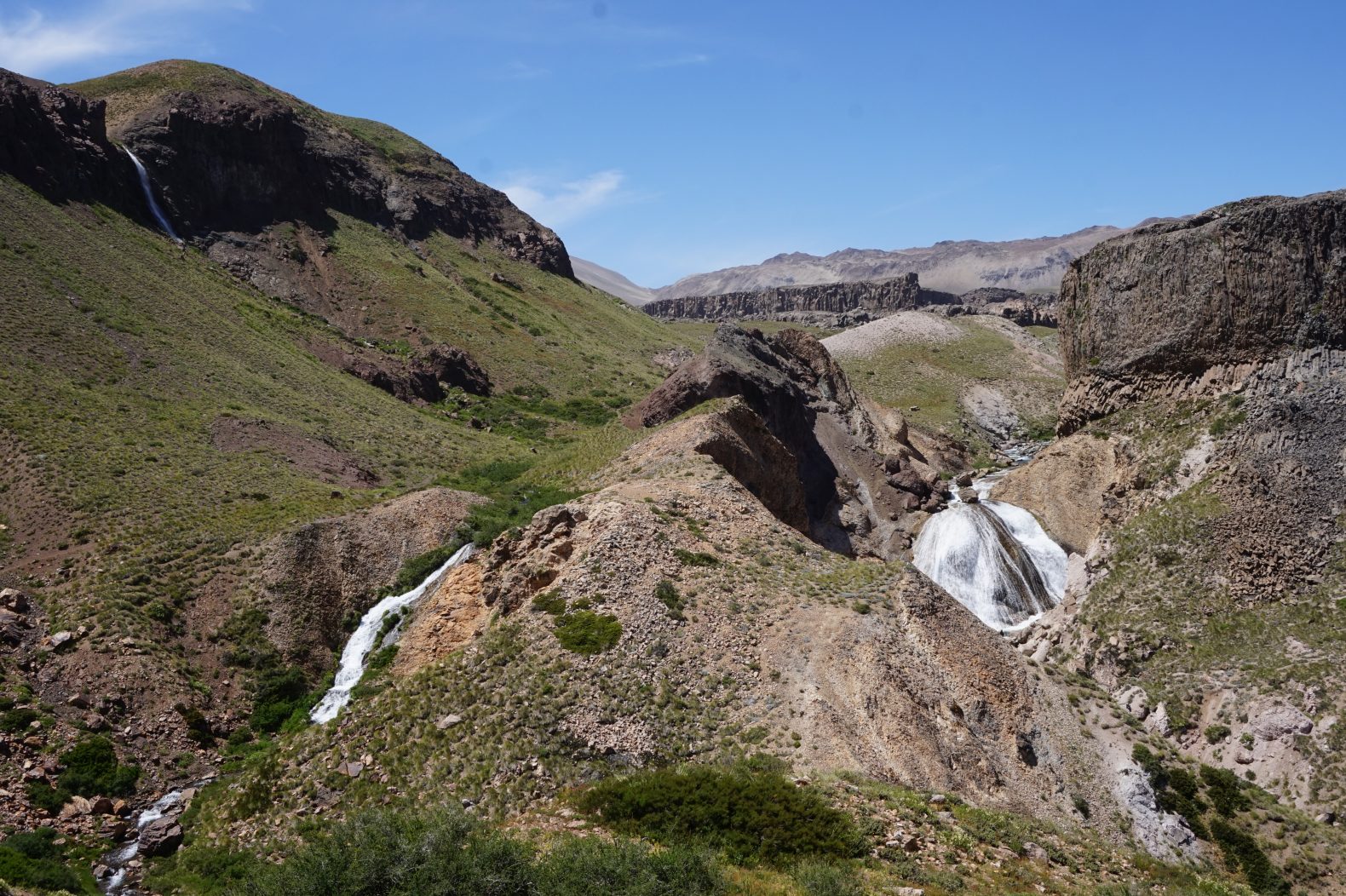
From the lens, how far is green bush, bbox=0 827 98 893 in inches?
871

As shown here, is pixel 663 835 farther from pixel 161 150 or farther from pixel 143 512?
pixel 161 150

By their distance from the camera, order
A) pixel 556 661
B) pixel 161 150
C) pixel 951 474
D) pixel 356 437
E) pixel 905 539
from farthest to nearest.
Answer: pixel 161 150
pixel 951 474
pixel 356 437
pixel 905 539
pixel 556 661

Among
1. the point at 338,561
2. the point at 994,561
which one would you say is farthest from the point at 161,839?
the point at 994,561

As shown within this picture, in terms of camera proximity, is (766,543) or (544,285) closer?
(766,543)

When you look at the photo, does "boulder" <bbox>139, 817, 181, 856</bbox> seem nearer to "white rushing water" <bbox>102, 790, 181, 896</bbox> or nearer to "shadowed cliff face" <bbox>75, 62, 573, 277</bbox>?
"white rushing water" <bbox>102, 790, 181, 896</bbox>

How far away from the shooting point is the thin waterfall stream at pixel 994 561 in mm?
46375

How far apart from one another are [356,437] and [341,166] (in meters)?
58.7

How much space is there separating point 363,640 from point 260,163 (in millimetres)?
71891

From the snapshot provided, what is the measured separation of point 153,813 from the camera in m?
27.8

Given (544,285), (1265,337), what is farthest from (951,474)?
(544,285)

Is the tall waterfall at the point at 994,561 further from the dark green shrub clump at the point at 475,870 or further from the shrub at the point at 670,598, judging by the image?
the dark green shrub clump at the point at 475,870

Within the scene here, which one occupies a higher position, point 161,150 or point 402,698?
point 161,150

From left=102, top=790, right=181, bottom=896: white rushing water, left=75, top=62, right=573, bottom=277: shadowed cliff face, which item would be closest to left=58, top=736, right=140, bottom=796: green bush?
left=102, top=790, right=181, bottom=896: white rushing water

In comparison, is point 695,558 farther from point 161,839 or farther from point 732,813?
point 161,839
